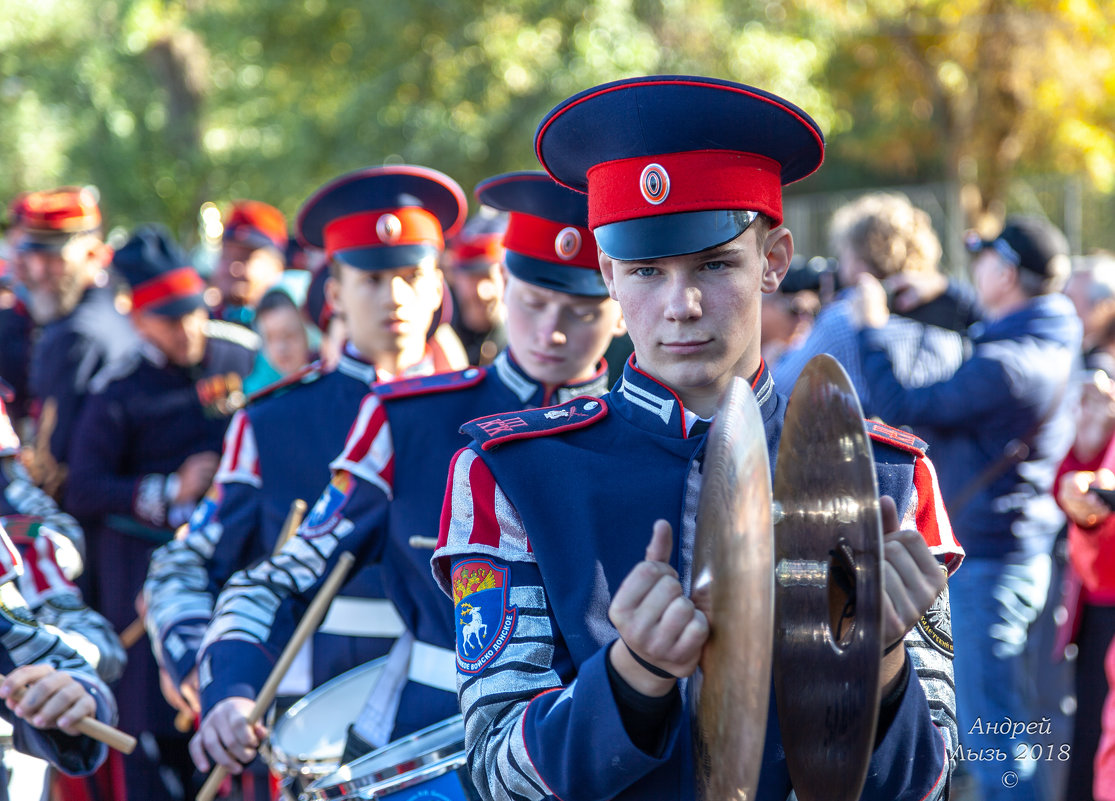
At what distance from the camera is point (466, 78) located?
43.7ft

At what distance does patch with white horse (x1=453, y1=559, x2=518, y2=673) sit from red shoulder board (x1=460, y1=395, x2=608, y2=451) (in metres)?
0.21

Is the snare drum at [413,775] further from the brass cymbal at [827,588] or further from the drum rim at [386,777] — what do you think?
the brass cymbal at [827,588]

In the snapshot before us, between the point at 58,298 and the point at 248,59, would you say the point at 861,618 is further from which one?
the point at 248,59

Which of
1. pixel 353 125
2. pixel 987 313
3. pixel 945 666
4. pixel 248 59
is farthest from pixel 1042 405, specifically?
pixel 248 59

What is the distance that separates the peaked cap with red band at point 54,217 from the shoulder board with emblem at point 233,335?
1.34 m

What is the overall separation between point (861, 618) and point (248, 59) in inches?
651

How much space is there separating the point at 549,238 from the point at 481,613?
153 cm

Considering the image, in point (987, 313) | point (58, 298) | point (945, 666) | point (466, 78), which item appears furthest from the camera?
point (466, 78)

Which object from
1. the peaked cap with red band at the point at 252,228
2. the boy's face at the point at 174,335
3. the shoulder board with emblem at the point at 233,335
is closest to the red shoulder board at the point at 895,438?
the boy's face at the point at 174,335

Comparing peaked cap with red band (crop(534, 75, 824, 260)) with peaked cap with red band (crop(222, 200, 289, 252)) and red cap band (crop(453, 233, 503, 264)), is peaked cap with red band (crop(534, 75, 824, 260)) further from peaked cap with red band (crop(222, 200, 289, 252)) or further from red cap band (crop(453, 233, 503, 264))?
peaked cap with red band (crop(222, 200, 289, 252))

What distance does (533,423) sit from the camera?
2012 mm

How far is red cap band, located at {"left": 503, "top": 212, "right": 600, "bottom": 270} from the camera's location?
3.15 meters

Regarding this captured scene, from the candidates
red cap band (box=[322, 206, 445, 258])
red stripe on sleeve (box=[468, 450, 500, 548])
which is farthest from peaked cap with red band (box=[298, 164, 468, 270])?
red stripe on sleeve (box=[468, 450, 500, 548])

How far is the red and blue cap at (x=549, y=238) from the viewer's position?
3.15m
